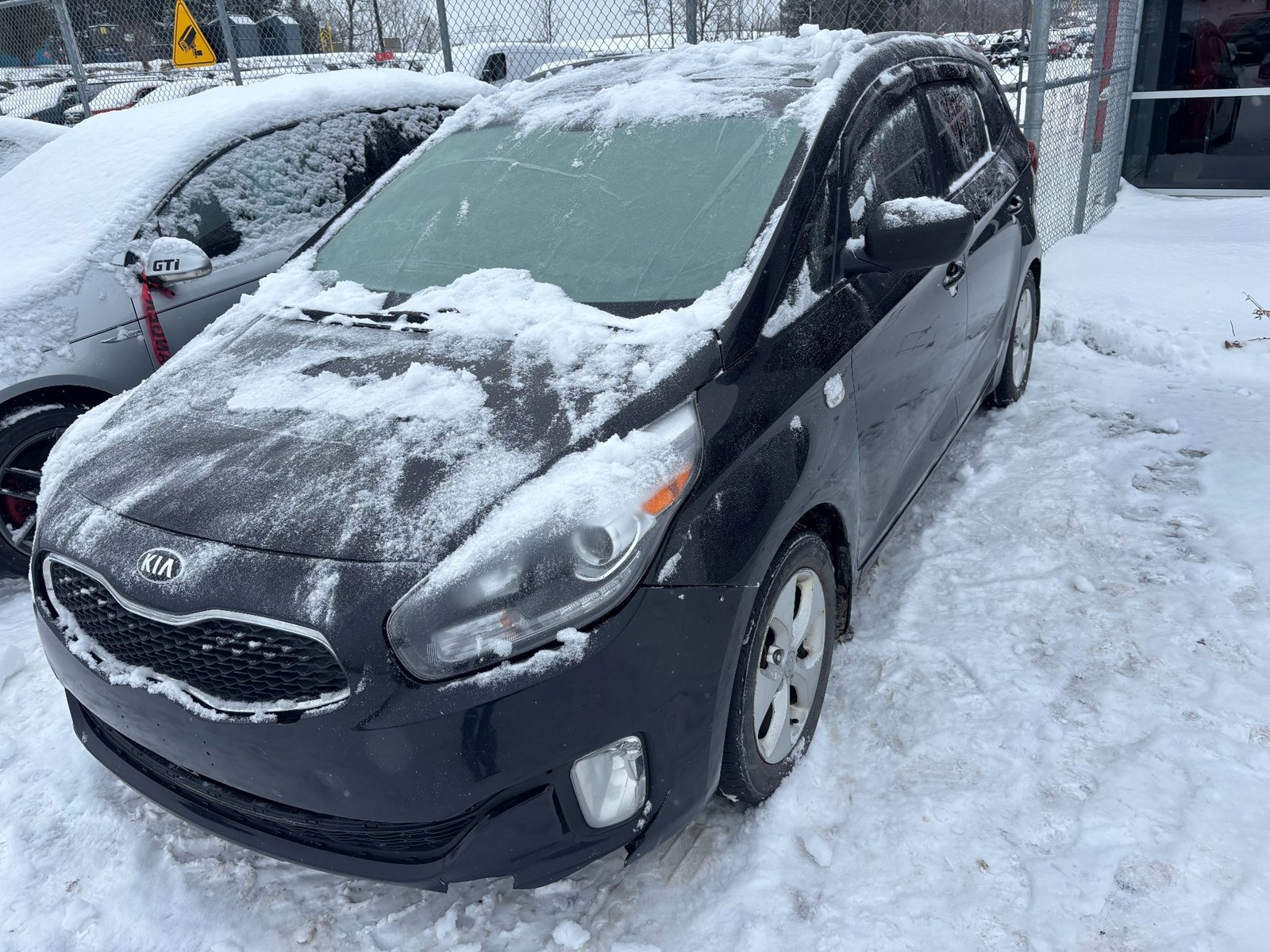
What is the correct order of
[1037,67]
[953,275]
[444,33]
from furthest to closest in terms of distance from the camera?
1. [444,33]
2. [1037,67]
3. [953,275]

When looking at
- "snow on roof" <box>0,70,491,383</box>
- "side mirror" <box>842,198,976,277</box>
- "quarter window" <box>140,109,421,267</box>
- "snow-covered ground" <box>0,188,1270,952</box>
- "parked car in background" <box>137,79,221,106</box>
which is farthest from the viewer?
"parked car in background" <box>137,79,221,106</box>

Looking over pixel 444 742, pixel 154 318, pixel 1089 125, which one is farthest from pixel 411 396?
pixel 1089 125

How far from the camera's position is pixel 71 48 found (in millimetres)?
9367

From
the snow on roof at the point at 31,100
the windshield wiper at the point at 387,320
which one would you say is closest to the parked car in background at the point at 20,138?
the windshield wiper at the point at 387,320

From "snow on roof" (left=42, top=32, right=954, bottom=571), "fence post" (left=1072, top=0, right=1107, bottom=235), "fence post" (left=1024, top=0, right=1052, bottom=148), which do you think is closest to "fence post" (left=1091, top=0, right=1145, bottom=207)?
"fence post" (left=1072, top=0, right=1107, bottom=235)

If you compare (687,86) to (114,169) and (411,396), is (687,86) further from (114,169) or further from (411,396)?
(114,169)

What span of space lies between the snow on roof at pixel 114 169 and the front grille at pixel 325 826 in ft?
7.94

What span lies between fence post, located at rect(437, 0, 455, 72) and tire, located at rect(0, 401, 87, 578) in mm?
4899

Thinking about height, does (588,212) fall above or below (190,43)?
below

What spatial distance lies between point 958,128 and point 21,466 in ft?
12.6

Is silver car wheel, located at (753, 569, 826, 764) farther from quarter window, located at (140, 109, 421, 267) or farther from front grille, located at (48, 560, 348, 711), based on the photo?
quarter window, located at (140, 109, 421, 267)

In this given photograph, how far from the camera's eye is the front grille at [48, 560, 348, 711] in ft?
5.68

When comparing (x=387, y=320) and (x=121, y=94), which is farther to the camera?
(x=121, y=94)

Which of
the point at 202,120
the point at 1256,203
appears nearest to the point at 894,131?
the point at 202,120
